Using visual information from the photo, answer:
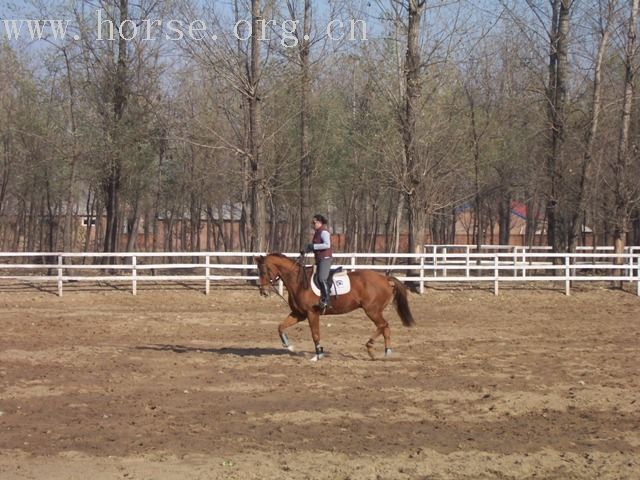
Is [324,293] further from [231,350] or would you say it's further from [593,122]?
[593,122]

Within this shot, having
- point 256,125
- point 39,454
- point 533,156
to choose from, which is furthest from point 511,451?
point 533,156

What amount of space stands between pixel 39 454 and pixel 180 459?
1247 millimetres

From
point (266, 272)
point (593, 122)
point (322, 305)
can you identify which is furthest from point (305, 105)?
point (322, 305)

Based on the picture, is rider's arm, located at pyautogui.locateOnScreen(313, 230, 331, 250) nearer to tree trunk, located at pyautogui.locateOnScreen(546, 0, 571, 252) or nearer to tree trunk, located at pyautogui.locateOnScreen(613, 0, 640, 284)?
tree trunk, located at pyautogui.locateOnScreen(613, 0, 640, 284)

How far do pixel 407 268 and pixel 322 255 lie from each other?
406 inches

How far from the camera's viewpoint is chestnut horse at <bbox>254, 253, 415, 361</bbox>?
1234cm

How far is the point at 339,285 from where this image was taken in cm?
1239

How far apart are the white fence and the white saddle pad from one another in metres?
3.62

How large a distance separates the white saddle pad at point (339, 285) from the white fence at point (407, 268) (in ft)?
11.9

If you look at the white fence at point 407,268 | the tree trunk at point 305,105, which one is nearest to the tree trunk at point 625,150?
the white fence at point 407,268

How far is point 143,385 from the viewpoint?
33.9ft

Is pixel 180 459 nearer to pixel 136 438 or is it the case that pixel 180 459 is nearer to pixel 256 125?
pixel 136 438

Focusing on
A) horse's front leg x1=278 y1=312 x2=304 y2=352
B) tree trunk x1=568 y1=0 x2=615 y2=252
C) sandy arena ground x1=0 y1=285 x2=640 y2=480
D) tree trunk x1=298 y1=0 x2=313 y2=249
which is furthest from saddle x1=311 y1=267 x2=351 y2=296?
tree trunk x1=568 y1=0 x2=615 y2=252

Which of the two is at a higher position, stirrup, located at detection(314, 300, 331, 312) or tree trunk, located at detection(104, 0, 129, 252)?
tree trunk, located at detection(104, 0, 129, 252)
